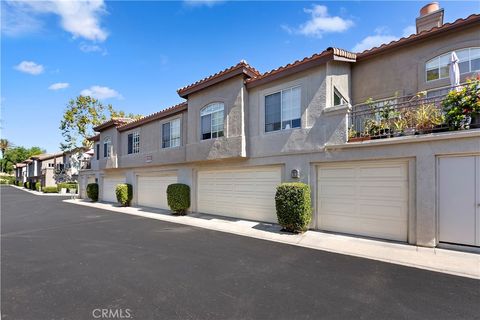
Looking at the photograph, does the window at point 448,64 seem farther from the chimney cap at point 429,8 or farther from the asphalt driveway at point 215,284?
the asphalt driveway at point 215,284

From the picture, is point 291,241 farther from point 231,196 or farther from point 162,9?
point 162,9

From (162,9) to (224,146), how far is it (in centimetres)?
676

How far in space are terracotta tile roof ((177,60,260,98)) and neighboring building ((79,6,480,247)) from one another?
0.05 m

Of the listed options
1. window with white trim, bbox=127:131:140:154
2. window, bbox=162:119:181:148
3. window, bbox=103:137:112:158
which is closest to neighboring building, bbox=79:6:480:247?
window, bbox=162:119:181:148

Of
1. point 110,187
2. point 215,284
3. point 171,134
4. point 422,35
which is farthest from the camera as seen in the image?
point 110,187

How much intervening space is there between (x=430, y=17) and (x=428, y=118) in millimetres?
6307

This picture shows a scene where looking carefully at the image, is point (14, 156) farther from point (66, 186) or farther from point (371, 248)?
point (371, 248)

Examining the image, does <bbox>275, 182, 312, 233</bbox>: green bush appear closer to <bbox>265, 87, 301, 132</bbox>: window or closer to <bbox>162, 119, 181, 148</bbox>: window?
<bbox>265, 87, 301, 132</bbox>: window

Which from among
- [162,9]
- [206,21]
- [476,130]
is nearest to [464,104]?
[476,130]

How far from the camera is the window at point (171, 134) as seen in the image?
48.1 ft

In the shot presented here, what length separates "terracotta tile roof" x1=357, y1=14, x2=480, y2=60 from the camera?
7.80 m

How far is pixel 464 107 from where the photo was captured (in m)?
6.43

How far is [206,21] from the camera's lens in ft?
38.1

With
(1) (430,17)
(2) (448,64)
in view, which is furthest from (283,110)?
(1) (430,17)
